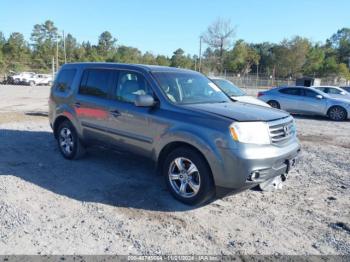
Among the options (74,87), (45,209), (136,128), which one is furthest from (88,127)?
(45,209)

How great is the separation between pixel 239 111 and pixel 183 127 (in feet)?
2.64

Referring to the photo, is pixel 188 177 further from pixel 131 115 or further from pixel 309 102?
pixel 309 102

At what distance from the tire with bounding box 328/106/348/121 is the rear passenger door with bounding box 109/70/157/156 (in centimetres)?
1190

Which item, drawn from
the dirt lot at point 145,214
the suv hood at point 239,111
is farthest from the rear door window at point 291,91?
the suv hood at point 239,111

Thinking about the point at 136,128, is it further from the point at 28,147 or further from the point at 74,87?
the point at 28,147

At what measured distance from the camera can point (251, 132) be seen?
4.20m


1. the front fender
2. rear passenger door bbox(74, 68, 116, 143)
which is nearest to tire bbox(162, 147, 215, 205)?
the front fender

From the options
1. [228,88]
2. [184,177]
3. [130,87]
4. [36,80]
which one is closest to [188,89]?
[130,87]

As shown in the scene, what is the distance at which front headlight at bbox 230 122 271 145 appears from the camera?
4.13 metres

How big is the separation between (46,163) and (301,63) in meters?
85.1

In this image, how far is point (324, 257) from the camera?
11.4 feet

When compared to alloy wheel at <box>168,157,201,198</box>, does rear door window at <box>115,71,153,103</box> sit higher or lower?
higher

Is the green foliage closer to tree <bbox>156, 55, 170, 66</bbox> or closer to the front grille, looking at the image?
tree <bbox>156, 55, 170, 66</bbox>

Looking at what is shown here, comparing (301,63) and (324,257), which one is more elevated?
(301,63)
